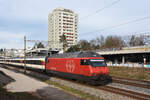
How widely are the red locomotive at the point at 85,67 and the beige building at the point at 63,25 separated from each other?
330 feet

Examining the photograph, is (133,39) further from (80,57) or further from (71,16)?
(71,16)

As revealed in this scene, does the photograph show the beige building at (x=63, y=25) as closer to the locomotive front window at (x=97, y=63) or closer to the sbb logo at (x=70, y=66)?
the sbb logo at (x=70, y=66)

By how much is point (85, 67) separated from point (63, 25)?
361ft

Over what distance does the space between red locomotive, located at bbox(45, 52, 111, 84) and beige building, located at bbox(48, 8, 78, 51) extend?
330 ft

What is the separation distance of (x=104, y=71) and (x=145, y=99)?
17.7 ft

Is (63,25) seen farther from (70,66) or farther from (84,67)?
(84,67)

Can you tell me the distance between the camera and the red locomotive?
14180 mm

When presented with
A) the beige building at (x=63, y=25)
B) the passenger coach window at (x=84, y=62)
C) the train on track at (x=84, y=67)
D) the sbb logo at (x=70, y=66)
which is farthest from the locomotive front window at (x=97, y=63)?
the beige building at (x=63, y=25)

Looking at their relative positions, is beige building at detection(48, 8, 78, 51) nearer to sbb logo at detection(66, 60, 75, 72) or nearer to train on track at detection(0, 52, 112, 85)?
train on track at detection(0, 52, 112, 85)

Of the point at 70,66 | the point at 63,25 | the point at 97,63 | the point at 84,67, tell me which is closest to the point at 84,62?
the point at 84,67

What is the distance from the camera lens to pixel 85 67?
1476 centimetres

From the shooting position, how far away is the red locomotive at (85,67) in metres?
14.2

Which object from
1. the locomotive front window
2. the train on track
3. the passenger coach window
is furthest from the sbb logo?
the locomotive front window

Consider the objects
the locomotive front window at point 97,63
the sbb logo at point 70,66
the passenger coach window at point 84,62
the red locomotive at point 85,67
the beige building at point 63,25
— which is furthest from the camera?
the beige building at point 63,25
